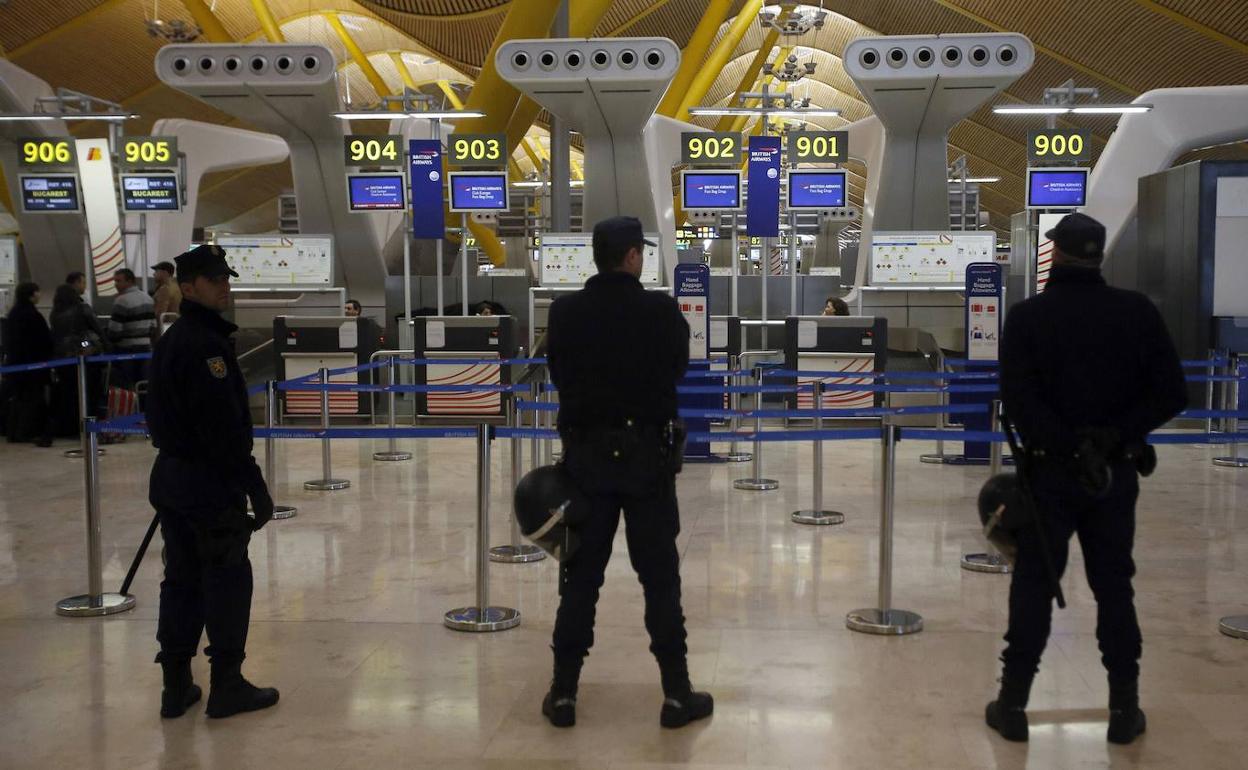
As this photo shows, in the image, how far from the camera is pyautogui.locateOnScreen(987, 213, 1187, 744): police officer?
3.74m

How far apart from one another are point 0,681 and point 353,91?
137ft

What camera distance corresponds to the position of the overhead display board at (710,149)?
48.3ft

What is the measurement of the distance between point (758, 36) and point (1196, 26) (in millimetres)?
16919

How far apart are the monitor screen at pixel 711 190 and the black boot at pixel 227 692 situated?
10.8 m

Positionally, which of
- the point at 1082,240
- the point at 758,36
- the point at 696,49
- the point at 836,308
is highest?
the point at 758,36

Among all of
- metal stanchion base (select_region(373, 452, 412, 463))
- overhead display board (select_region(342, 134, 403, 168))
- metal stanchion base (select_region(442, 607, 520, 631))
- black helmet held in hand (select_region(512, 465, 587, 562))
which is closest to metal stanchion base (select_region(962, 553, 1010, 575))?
metal stanchion base (select_region(442, 607, 520, 631))

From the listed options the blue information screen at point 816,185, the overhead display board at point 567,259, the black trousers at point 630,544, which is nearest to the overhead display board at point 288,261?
the overhead display board at point 567,259

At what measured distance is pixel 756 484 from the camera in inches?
359

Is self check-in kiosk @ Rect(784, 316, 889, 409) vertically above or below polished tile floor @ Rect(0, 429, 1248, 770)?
above

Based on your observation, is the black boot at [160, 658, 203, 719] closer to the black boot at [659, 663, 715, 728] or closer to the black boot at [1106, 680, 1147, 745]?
the black boot at [659, 663, 715, 728]

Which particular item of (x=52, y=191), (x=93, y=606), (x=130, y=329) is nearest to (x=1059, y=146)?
(x=130, y=329)

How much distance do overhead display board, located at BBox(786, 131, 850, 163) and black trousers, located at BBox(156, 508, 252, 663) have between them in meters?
11.9

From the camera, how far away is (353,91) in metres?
44.2

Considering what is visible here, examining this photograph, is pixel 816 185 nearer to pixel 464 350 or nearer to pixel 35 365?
pixel 464 350
